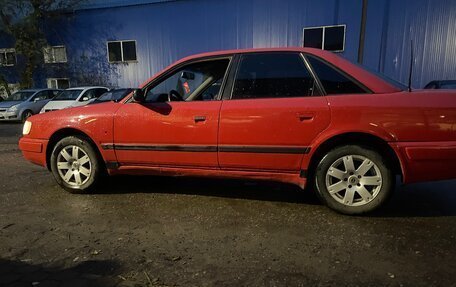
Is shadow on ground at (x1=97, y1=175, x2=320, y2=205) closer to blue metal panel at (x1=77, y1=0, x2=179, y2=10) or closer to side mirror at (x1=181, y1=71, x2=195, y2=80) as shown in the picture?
side mirror at (x1=181, y1=71, x2=195, y2=80)

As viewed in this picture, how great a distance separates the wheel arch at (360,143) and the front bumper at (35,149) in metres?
3.15

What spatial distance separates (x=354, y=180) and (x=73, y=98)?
1244 cm

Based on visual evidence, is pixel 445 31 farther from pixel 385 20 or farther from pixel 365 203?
pixel 365 203

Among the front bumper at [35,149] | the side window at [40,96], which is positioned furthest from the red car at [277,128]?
the side window at [40,96]

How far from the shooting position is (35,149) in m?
4.52

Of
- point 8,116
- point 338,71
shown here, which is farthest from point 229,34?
point 338,71

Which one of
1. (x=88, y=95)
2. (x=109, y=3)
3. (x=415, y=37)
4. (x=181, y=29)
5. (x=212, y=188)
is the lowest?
(x=212, y=188)

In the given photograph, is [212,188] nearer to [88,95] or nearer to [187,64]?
[187,64]

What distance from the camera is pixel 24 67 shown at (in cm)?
2227

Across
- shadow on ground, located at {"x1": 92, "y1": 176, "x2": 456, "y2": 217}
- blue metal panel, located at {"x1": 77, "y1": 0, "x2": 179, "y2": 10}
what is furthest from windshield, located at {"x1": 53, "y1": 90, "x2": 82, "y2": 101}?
shadow on ground, located at {"x1": 92, "y1": 176, "x2": 456, "y2": 217}

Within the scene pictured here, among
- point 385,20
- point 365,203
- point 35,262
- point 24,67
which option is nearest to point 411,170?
point 365,203

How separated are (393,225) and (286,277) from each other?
140 cm

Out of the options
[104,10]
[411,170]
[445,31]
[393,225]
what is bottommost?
[393,225]

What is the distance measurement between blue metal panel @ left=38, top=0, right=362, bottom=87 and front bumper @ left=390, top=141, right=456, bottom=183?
1332cm
